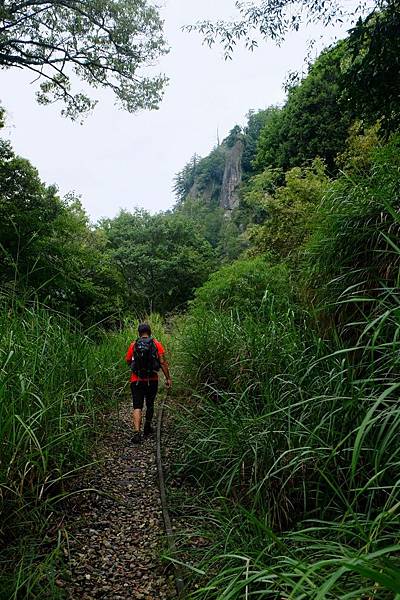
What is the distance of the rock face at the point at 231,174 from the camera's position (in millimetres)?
64250

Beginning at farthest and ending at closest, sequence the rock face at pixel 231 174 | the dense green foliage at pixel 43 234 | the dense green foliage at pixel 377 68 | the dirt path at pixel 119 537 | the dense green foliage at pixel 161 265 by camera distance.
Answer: the rock face at pixel 231 174 < the dense green foliage at pixel 161 265 < the dense green foliage at pixel 43 234 < the dense green foliage at pixel 377 68 < the dirt path at pixel 119 537

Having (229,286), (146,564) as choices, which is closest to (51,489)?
(146,564)

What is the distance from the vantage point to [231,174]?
217ft

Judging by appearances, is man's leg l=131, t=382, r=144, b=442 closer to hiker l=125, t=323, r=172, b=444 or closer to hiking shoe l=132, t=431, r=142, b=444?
hiker l=125, t=323, r=172, b=444

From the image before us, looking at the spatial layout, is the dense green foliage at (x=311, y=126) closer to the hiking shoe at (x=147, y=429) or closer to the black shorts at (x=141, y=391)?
the black shorts at (x=141, y=391)

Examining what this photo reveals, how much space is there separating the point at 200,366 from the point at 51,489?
3310 millimetres

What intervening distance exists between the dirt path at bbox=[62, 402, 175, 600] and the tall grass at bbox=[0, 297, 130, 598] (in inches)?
8.9

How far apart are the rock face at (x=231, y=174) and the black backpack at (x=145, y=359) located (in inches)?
2325

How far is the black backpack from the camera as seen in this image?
547 cm

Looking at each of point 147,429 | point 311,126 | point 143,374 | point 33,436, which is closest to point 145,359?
point 143,374

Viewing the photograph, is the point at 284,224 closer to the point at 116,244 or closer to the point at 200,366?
the point at 200,366

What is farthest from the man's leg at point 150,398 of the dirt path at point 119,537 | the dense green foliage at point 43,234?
the dense green foliage at point 43,234

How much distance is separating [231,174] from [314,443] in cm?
6681


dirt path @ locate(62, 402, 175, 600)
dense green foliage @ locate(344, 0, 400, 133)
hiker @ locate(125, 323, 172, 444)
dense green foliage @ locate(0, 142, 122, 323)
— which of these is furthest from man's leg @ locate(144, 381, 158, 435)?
dense green foliage @ locate(344, 0, 400, 133)
